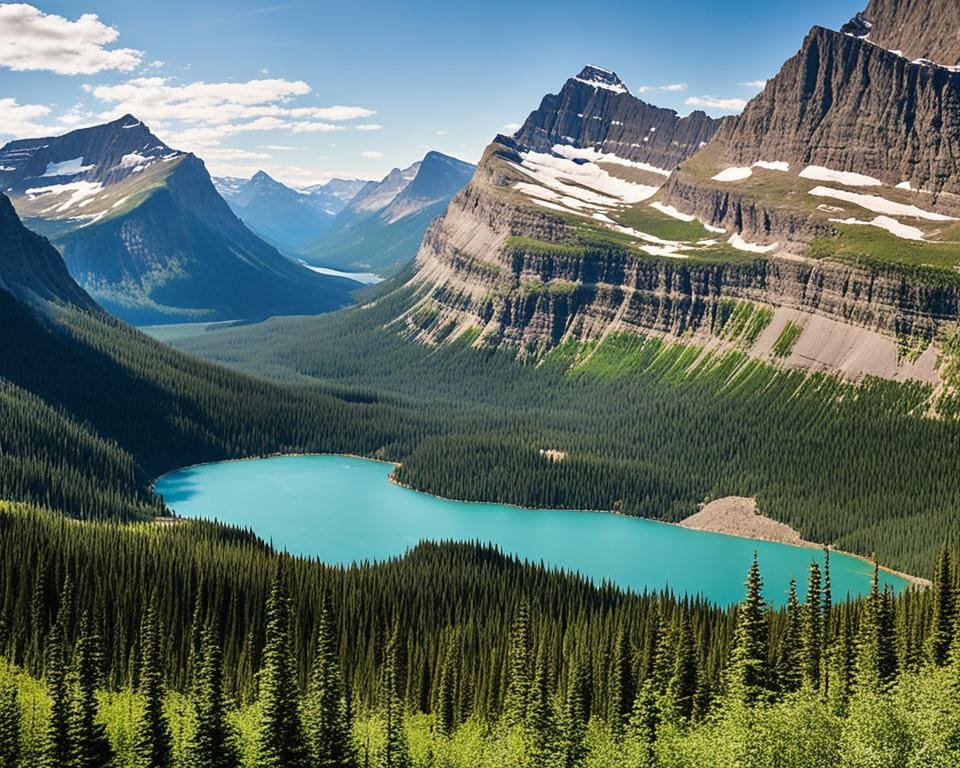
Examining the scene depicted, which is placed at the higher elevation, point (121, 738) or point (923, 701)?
point (923, 701)

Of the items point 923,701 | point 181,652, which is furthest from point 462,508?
point 923,701

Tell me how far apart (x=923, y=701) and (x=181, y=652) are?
51.1 metres

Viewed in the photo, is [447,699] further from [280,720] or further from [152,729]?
[152,729]

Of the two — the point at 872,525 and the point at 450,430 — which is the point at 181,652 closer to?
the point at 872,525

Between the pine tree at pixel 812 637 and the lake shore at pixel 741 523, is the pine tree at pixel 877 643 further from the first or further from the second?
the lake shore at pixel 741 523

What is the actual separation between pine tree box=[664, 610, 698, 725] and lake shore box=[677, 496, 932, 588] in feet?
237

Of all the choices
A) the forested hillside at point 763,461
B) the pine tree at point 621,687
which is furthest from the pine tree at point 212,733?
the forested hillside at point 763,461

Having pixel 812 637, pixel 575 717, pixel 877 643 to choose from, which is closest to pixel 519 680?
pixel 575 717

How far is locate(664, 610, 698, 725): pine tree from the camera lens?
228 ft

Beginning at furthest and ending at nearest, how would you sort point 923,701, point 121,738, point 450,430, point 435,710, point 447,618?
point 450,430
point 447,618
point 435,710
point 121,738
point 923,701

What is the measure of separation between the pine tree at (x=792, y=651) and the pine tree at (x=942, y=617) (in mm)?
7324

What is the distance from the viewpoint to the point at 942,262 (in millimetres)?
181250

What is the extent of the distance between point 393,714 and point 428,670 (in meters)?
12.8

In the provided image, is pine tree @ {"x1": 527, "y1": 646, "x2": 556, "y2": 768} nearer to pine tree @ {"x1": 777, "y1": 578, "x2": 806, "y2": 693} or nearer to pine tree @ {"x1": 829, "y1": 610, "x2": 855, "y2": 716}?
pine tree @ {"x1": 777, "y1": 578, "x2": 806, "y2": 693}
